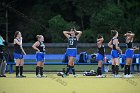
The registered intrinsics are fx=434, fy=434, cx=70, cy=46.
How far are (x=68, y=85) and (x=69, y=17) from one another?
30867 mm

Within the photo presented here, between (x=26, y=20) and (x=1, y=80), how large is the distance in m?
27.2

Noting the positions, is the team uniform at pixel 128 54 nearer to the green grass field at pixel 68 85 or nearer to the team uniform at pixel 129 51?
the team uniform at pixel 129 51

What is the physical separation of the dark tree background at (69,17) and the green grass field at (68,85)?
17391 millimetres

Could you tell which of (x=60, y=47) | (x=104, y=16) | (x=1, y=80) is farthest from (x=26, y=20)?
(x=1, y=80)

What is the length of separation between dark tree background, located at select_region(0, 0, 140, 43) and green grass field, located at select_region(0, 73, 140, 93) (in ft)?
57.1

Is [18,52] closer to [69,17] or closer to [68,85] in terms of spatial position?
[68,85]

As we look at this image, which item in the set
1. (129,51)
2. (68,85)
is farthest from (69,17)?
(68,85)

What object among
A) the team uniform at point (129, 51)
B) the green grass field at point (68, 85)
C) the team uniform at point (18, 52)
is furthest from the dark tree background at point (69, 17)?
the green grass field at point (68, 85)

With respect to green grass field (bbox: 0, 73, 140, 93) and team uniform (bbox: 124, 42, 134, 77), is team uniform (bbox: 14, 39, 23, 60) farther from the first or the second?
team uniform (bbox: 124, 42, 134, 77)

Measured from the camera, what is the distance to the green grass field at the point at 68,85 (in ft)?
43.8

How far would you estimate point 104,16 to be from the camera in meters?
34.8

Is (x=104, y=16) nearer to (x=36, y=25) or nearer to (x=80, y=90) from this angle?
(x=36, y=25)

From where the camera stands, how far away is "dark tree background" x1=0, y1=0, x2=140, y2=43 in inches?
1345

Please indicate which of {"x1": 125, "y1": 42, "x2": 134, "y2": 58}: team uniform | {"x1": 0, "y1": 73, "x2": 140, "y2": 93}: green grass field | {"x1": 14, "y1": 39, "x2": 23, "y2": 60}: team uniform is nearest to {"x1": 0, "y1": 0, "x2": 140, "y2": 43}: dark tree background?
{"x1": 125, "y1": 42, "x2": 134, "y2": 58}: team uniform
